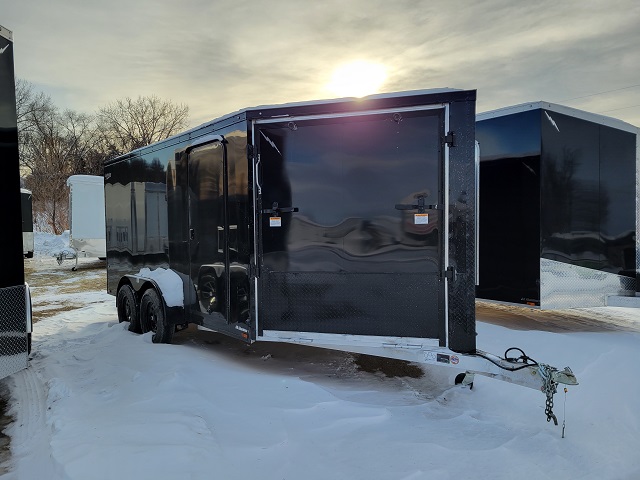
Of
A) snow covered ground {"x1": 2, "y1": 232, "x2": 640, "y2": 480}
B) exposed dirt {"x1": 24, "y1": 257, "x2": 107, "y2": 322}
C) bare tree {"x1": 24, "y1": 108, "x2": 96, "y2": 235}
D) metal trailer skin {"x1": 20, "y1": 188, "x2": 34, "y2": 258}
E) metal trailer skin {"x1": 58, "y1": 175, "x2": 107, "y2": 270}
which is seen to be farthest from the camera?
bare tree {"x1": 24, "y1": 108, "x2": 96, "y2": 235}

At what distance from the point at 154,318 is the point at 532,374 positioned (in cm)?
463

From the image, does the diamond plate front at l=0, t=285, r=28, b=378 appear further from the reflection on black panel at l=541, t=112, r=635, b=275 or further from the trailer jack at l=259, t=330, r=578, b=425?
the reflection on black panel at l=541, t=112, r=635, b=275

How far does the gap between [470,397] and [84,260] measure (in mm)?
20081

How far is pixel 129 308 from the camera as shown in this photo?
6.71 meters

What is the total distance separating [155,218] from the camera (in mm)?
6070

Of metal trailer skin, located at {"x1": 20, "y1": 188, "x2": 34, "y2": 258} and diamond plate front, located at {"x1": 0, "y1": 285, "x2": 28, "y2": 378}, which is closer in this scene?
diamond plate front, located at {"x1": 0, "y1": 285, "x2": 28, "y2": 378}

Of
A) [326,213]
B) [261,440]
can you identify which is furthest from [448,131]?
[261,440]

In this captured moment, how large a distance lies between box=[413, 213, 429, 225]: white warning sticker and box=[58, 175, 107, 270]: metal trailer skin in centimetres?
1503

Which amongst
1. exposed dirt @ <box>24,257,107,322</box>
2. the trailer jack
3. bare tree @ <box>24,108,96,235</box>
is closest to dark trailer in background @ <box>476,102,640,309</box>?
the trailer jack

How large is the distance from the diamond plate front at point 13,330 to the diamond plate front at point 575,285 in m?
5.82

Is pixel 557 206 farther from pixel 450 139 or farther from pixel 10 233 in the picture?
pixel 10 233

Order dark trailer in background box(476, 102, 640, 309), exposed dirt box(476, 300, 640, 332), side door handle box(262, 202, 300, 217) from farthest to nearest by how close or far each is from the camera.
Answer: exposed dirt box(476, 300, 640, 332)
dark trailer in background box(476, 102, 640, 309)
side door handle box(262, 202, 300, 217)

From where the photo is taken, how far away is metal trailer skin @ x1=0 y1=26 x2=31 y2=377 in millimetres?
3619

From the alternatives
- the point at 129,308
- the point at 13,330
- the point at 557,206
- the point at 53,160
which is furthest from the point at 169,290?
the point at 53,160
